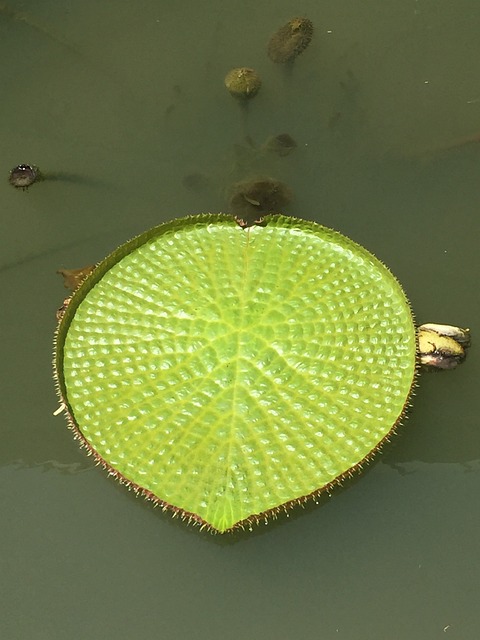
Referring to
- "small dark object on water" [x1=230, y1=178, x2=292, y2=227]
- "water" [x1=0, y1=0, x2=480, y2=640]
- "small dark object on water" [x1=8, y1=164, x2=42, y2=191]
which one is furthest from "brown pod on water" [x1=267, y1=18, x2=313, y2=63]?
"small dark object on water" [x1=8, y1=164, x2=42, y2=191]

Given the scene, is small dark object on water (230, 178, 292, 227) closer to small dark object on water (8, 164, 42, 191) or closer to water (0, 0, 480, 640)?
water (0, 0, 480, 640)

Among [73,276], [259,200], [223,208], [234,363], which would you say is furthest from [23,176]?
[234,363]

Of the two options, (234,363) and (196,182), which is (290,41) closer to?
(196,182)

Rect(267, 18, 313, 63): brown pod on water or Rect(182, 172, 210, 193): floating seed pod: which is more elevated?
Rect(267, 18, 313, 63): brown pod on water

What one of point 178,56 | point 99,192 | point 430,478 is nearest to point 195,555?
point 430,478

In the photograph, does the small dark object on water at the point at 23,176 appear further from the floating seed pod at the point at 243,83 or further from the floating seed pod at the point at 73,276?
the floating seed pod at the point at 243,83
